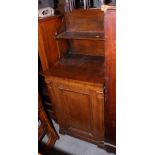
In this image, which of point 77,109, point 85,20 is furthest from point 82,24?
point 77,109

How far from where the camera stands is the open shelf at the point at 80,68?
142cm

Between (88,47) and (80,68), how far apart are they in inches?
12.5

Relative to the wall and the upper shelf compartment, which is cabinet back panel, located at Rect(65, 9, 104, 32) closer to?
the upper shelf compartment

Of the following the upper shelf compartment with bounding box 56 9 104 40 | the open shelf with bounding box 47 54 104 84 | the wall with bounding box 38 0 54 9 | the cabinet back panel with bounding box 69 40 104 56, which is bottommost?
the open shelf with bounding box 47 54 104 84

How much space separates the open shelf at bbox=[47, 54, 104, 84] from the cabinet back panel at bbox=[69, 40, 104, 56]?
47mm

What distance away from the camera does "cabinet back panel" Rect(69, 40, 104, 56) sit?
1732 mm

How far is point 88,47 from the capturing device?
179 cm

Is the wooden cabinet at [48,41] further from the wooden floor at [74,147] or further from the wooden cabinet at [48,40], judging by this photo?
the wooden floor at [74,147]

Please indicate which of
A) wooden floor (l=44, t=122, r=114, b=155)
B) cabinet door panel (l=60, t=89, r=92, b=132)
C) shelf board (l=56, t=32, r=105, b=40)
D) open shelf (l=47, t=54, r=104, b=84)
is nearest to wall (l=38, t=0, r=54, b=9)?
shelf board (l=56, t=32, r=105, b=40)

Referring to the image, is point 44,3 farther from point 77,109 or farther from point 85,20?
point 77,109
